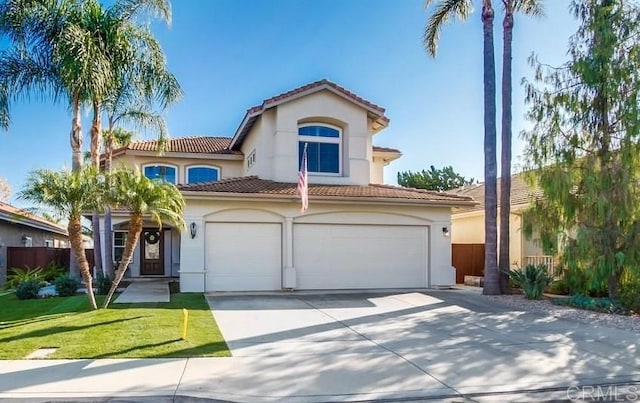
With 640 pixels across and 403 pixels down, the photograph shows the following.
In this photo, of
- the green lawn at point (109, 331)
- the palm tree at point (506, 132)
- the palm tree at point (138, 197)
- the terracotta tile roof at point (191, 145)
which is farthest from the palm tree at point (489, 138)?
the terracotta tile roof at point (191, 145)

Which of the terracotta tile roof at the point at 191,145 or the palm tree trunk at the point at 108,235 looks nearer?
the palm tree trunk at the point at 108,235

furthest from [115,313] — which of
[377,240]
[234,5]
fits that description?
[234,5]

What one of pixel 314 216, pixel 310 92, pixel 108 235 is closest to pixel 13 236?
pixel 108 235

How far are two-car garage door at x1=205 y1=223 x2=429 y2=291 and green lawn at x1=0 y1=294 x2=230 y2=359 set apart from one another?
3.33 meters

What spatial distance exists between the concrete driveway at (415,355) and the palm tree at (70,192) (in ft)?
12.6

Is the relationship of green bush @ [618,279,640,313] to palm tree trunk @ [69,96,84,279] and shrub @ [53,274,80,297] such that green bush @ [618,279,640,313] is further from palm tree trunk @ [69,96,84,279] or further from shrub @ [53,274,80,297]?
palm tree trunk @ [69,96,84,279]

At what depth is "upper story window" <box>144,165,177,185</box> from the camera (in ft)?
76.5

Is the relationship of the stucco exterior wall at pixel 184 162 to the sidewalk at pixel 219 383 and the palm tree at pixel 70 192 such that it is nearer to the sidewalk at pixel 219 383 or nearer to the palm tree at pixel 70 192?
the palm tree at pixel 70 192

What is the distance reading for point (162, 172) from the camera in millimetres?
23484

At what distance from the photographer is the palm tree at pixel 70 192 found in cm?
1071

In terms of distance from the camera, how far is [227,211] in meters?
16.5

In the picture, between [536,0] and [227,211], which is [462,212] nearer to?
[536,0]

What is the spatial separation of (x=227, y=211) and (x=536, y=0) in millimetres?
13014

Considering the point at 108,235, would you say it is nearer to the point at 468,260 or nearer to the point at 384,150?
the point at 384,150
